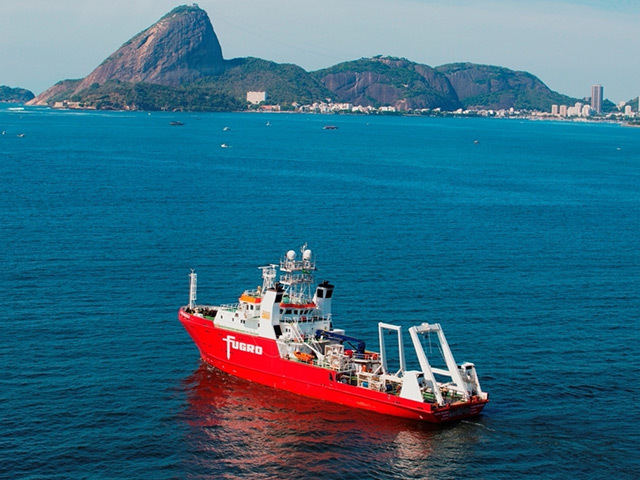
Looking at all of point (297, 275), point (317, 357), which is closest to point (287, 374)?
point (317, 357)

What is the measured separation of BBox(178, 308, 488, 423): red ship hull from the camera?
163 ft

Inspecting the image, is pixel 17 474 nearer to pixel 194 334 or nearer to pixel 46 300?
pixel 194 334

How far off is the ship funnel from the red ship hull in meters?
4.47

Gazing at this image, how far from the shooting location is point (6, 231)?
95.7 metres

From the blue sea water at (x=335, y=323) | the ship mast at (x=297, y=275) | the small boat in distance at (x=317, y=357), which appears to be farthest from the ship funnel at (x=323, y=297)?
the blue sea water at (x=335, y=323)

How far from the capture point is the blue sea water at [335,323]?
45.7 m

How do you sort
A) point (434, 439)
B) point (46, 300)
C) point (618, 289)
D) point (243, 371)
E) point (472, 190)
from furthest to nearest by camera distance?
1. point (472, 190)
2. point (618, 289)
3. point (46, 300)
4. point (243, 371)
5. point (434, 439)

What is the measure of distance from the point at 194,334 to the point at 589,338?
29252 mm

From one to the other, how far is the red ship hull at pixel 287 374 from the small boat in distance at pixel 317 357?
2.4 inches

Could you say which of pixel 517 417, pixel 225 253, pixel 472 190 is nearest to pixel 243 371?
pixel 517 417

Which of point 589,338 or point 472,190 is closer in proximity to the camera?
point 589,338

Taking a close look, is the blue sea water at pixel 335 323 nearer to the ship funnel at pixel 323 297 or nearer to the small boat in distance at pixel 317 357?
the small boat in distance at pixel 317 357

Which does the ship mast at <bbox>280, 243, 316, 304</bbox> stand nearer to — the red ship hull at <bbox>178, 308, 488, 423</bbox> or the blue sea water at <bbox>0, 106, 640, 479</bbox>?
the red ship hull at <bbox>178, 308, 488, 423</bbox>

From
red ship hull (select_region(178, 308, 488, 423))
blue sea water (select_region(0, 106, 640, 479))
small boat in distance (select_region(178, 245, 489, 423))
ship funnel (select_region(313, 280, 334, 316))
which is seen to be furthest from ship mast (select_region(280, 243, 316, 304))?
blue sea water (select_region(0, 106, 640, 479))
